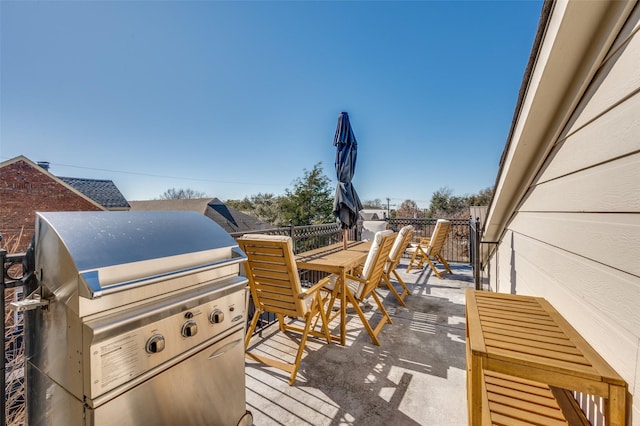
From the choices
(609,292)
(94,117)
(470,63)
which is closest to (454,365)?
(609,292)

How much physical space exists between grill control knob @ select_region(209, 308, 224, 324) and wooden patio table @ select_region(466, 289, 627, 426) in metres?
1.31

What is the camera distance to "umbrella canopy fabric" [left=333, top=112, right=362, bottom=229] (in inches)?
178

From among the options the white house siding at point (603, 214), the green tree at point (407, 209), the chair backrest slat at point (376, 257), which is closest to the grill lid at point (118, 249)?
the white house siding at point (603, 214)

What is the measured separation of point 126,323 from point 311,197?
634 inches

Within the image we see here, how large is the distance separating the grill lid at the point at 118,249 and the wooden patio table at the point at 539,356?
1412 mm

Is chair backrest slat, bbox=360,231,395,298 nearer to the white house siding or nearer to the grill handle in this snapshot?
the white house siding

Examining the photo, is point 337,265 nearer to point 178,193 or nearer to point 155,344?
point 155,344

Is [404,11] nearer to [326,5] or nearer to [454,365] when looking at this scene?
[326,5]

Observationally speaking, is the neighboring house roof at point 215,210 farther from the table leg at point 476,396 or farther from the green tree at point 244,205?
the table leg at point 476,396

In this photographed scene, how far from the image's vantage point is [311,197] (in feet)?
56.1

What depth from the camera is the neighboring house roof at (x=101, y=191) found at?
11.9m

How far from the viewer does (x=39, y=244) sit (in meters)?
1.17

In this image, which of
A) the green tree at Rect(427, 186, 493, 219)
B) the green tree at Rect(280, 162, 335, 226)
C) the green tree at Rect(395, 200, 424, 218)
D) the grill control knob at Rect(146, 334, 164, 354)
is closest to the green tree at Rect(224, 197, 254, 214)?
the green tree at Rect(280, 162, 335, 226)

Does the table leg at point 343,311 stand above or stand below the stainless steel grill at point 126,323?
below
